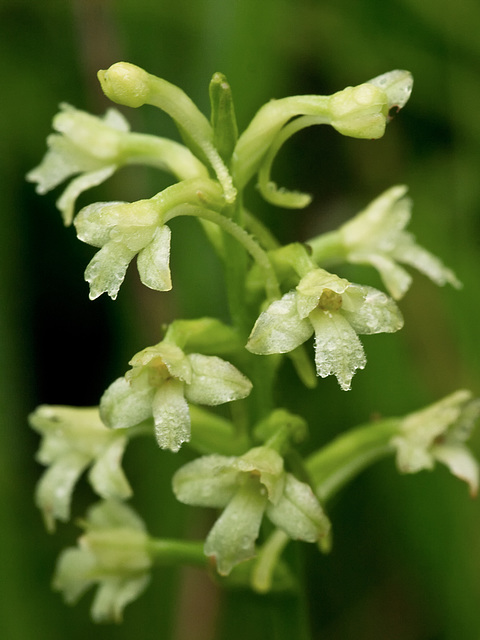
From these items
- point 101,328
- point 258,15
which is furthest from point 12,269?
point 258,15

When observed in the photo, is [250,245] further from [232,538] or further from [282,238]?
[282,238]

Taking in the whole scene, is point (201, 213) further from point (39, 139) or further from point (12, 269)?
point (39, 139)

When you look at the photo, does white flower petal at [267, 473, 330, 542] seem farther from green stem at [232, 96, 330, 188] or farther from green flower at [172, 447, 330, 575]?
green stem at [232, 96, 330, 188]

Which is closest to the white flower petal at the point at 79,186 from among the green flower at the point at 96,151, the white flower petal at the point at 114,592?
the green flower at the point at 96,151

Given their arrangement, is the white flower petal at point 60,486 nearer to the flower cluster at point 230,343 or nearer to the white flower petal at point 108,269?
the flower cluster at point 230,343

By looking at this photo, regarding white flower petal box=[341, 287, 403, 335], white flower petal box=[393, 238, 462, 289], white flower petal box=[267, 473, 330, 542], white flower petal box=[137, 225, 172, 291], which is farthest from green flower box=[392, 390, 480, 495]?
white flower petal box=[137, 225, 172, 291]
